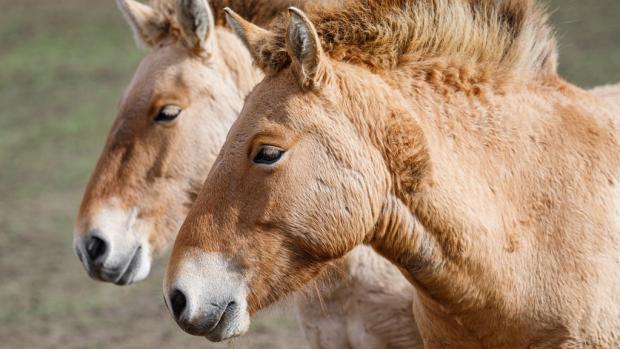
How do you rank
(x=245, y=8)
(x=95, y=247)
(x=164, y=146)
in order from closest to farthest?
(x=95, y=247), (x=164, y=146), (x=245, y=8)

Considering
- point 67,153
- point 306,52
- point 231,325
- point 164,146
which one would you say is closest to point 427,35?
point 306,52

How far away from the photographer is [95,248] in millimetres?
5094

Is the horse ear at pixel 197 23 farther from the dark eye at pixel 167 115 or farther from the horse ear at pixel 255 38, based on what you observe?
the horse ear at pixel 255 38

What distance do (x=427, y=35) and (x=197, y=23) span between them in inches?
71.8

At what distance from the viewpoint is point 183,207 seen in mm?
5254

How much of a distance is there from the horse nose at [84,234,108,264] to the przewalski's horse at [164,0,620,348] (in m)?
1.70

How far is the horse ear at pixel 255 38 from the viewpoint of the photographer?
3.60 meters

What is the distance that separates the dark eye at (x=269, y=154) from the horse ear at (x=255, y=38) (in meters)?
0.34

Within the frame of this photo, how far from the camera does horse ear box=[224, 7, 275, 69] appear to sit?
3596 mm

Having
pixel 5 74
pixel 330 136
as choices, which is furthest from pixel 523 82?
pixel 5 74

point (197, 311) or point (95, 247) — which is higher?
point (197, 311)

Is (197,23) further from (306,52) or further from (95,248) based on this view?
(306,52)

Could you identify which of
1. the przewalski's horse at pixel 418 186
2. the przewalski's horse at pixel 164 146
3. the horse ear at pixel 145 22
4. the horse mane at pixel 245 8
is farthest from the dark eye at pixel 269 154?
the horse ear at pixel 145 22

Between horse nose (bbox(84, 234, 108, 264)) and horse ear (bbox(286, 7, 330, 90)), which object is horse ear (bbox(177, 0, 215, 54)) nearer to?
horse nose (bbox(84, 234, 108, 264))
